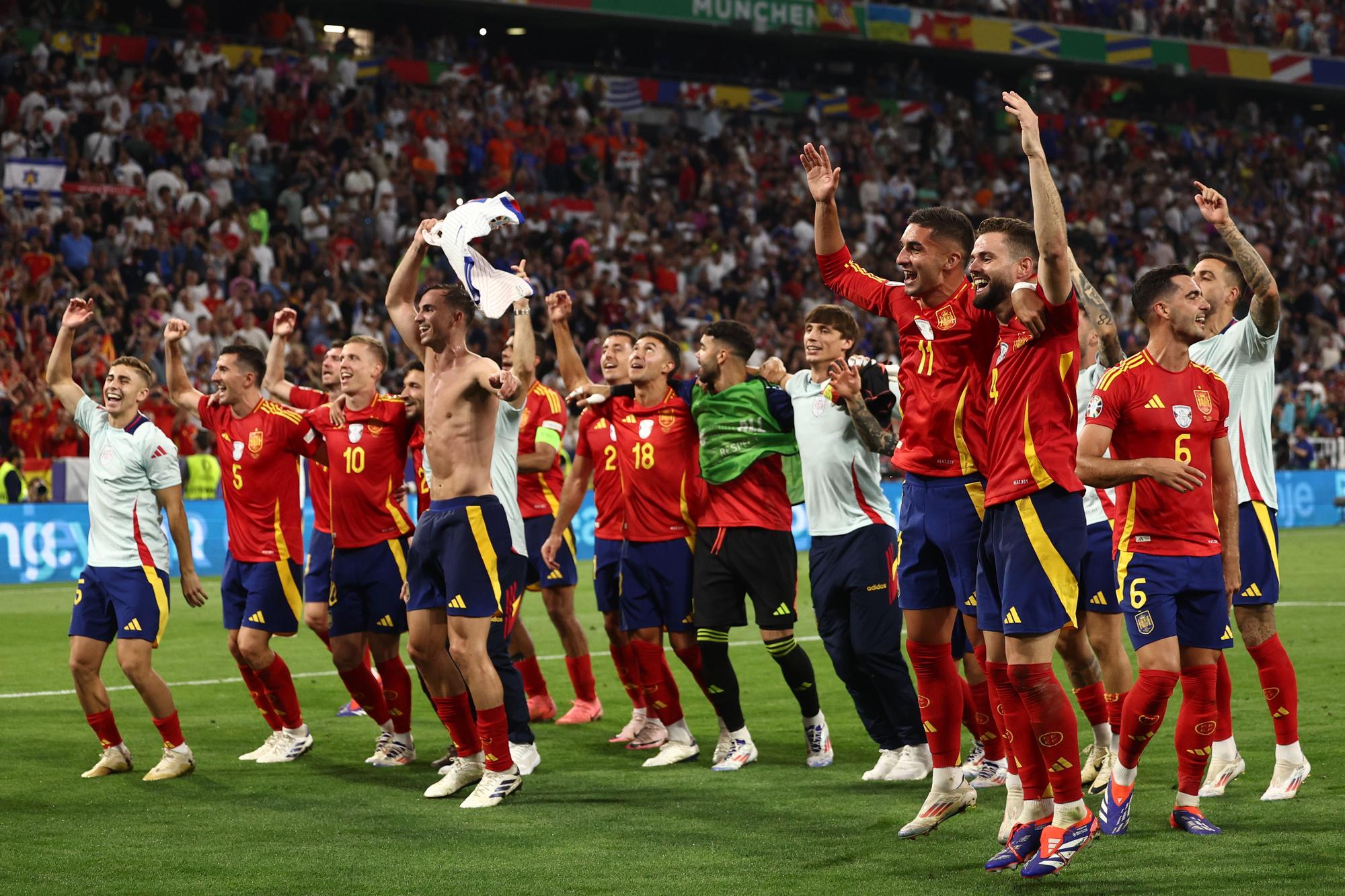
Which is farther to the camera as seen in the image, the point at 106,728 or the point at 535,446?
the point at 535,446

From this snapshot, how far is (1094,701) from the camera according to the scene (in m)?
7.52

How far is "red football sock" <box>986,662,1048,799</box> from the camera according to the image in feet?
19.8

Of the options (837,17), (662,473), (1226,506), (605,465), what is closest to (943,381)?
(1226,506)

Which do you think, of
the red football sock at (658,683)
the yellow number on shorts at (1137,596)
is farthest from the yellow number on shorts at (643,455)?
the yellow number on shorts at (1137,596)

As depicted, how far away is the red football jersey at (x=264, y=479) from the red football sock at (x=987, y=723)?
3.96 metres

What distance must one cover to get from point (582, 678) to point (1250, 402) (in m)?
4.94

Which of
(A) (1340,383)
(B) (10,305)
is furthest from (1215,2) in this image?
(B) (10,305)

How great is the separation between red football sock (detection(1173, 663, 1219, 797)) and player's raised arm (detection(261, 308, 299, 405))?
5.26m

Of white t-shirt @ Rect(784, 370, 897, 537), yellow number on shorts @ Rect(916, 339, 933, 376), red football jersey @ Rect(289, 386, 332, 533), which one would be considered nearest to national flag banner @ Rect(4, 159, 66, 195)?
red football jersey @ Rect(289, 386, 332, 533)

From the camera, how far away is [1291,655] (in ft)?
41.1

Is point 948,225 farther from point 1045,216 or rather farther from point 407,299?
point 407,299

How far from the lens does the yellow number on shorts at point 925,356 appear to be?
6.73 metres

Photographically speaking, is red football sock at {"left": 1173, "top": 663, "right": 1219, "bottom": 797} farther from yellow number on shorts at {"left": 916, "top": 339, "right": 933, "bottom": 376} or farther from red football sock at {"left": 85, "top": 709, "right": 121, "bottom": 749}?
red football sock at {"left": 85, "top": 709, "right": 121, "bottom": 749}

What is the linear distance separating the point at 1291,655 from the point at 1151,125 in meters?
31.8
